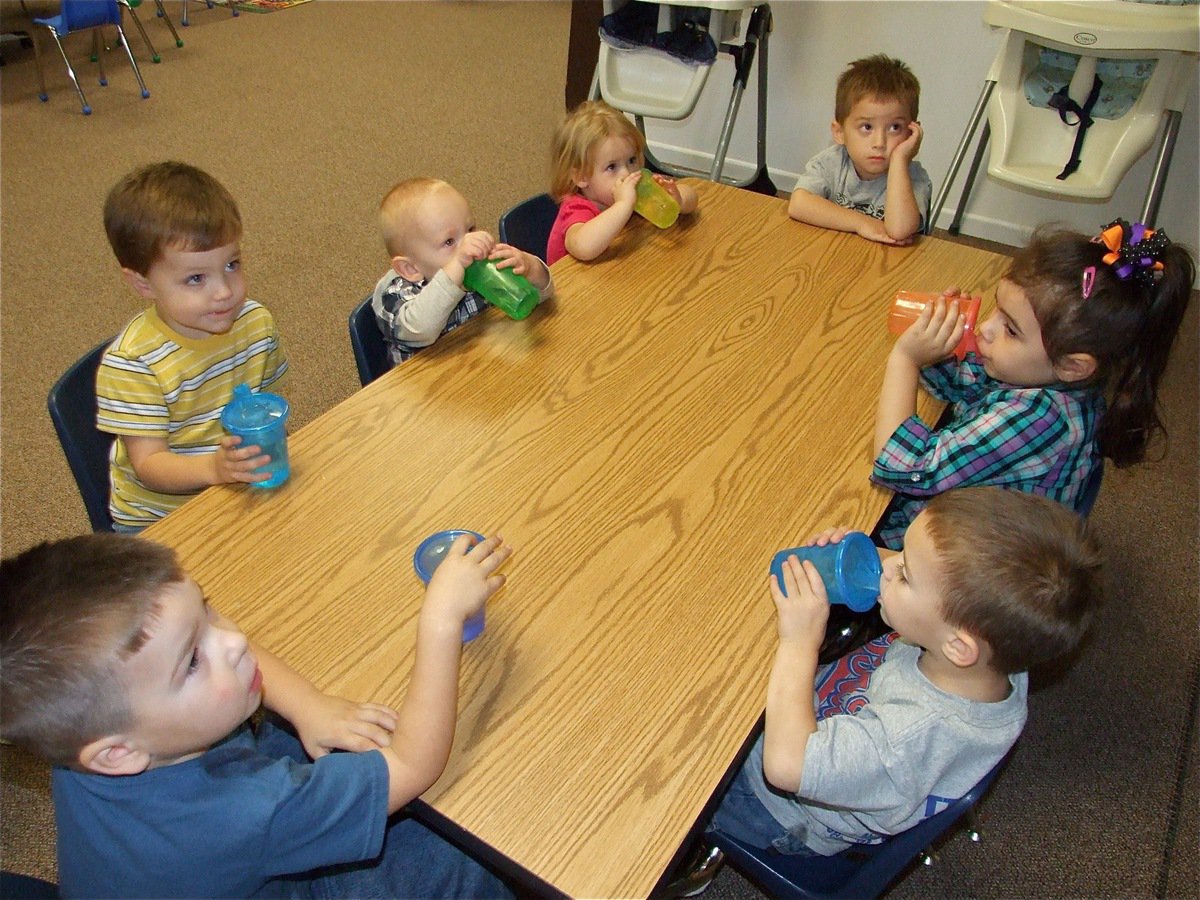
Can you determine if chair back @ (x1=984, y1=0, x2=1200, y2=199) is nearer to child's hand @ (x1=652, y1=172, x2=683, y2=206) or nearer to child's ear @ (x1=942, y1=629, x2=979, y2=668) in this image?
child's hand @ (x1=652, y1=172, x2=683, y2=206)

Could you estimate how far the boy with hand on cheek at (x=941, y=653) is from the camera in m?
0.93

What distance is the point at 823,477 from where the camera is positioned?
1231 mm

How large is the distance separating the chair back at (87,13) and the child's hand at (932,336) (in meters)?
4.50

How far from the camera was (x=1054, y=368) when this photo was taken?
1.32m

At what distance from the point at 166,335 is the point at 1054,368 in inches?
53.4

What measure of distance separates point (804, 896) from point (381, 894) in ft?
1.64

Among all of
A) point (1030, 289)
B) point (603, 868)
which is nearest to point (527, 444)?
point (603, 868)

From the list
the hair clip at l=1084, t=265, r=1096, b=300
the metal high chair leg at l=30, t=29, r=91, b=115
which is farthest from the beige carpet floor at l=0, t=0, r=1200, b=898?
the hair clip at l=1084, t=265, r=1096, b=300

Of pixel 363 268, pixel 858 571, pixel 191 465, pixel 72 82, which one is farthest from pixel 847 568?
pixel 72 82

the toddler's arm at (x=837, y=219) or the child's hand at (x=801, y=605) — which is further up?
the toddler's arm at (x=837, y=219)

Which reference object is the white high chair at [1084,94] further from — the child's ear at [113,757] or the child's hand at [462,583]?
the child's ear at [113,757]

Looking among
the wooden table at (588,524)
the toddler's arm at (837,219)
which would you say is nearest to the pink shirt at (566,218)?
the wooden table at (588,524)

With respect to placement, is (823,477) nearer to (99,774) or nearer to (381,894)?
(381,894)

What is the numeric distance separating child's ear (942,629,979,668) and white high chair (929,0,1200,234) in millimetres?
1858
